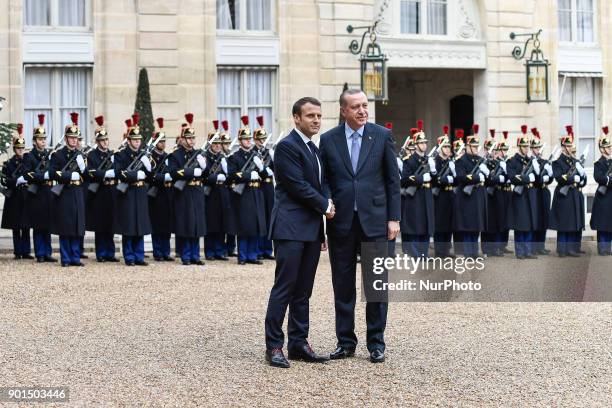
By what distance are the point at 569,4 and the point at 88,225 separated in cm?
1500

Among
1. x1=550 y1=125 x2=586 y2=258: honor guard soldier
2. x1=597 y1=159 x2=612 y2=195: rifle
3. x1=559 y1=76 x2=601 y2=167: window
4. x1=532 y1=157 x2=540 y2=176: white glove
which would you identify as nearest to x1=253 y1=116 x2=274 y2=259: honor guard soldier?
x1=532 y1=157 x2=540 y2=176: white glove

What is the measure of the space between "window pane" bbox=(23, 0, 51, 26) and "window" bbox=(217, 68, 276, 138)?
3459 millimetres

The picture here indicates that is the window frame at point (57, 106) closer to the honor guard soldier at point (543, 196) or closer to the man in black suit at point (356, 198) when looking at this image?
the honor guard soldier at point (543, 196)

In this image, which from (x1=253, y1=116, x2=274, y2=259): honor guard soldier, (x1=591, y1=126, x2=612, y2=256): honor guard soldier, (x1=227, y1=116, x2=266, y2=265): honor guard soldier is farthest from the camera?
(x1=591, y1=126, x2=612, y2=256): honor guard soldier

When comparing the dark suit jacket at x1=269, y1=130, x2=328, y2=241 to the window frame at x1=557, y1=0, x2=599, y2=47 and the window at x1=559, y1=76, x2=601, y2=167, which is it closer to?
the window at x1=559, y1=76, x2=601, y2=167

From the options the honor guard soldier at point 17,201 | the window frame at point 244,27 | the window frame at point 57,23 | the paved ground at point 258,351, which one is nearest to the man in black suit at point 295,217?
the paved ground at point 258,351

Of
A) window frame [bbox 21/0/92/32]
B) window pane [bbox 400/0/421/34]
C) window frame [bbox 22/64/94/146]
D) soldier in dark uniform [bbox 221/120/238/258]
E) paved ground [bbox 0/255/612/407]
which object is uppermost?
window pane [bbox 400/0/421/34]

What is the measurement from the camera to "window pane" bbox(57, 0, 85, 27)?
22797mm

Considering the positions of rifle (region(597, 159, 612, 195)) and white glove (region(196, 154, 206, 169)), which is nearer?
white glove (region(196, 154, 206, 169))

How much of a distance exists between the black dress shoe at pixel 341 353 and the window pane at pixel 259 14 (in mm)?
15773

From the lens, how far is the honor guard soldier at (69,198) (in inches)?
630

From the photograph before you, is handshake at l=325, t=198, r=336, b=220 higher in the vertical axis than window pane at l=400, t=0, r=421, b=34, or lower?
lower

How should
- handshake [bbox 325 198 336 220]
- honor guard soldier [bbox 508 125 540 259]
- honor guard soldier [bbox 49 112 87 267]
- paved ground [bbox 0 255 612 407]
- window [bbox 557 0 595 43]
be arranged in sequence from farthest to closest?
window [bbox 557 0 595 43]
honor guard soldier [bbox 508 125 540 259]
honor guard soldier [bbox 49 112 87 267]
handshake [bbox 325 198 336 220]
paved ground [bbox 0 255 612 407]

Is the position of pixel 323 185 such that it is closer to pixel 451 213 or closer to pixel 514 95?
pixel 451 213
